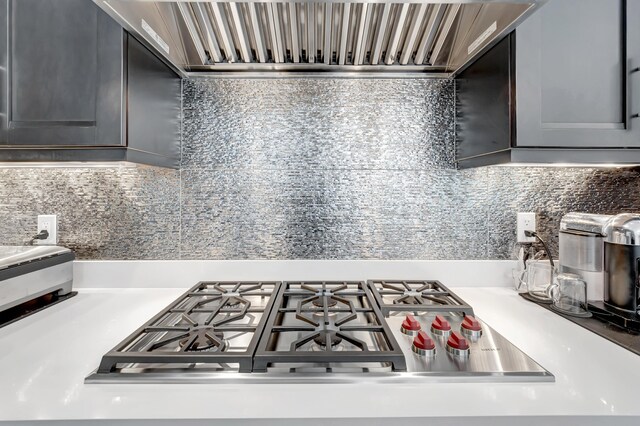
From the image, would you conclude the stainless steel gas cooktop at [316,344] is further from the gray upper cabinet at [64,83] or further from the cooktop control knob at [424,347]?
the gray upper cabinet at [64,83]

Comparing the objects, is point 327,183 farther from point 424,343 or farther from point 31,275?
point 31,275

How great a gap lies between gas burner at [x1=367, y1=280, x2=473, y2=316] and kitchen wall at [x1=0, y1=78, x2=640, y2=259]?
0.46 feet

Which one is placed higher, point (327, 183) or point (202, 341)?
point (327, 183)

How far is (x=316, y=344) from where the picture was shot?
79 centimetres

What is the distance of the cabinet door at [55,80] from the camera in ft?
3.06

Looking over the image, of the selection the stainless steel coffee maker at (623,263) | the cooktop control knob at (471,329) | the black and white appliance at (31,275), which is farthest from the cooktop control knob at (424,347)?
the black and white appliance at (31,275)

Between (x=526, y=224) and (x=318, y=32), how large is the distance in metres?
1.06

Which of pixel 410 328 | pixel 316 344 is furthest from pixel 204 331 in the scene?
pixel 410 328

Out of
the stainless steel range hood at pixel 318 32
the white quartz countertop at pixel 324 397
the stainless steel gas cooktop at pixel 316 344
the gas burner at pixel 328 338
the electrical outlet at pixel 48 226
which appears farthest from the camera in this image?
the electrical outlet at pixel 48 226

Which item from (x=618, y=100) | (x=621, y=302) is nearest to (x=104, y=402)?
(x=621, y=302)

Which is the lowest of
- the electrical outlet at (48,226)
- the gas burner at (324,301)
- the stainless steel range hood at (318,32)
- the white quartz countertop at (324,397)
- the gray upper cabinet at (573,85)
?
the white quartz countertop at (324,397)

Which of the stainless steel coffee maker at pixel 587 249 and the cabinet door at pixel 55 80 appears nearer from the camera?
the cabinet door at pixel 55 80

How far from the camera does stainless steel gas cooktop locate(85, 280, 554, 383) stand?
660 mm

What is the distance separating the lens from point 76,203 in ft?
4.23
